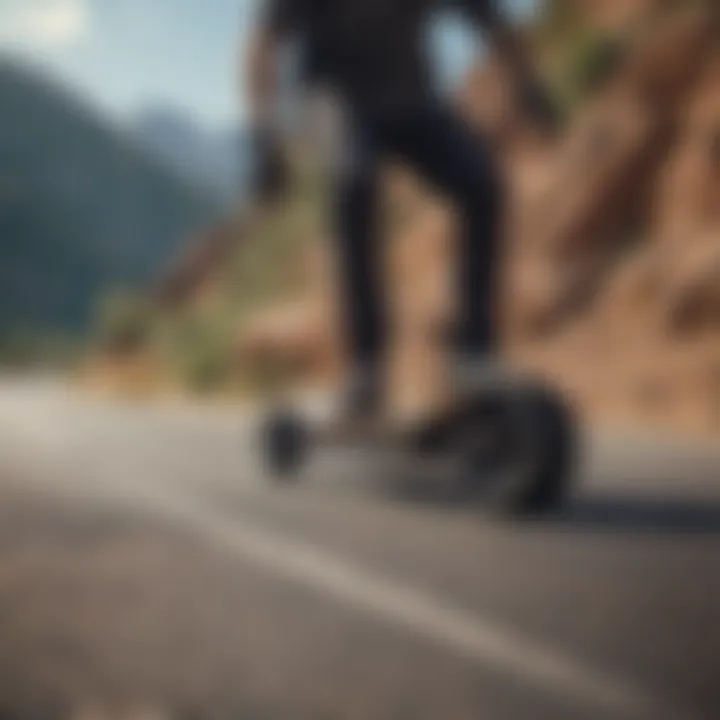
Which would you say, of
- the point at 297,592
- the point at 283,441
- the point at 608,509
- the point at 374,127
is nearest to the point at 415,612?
the point at 297,592

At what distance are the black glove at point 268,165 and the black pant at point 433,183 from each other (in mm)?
53

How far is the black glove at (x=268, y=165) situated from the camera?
101 cm

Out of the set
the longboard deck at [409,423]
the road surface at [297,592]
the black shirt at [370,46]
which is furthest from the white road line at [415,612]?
the black shirt at [370,46]

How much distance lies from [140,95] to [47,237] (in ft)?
0.49

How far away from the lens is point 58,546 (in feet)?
3.24

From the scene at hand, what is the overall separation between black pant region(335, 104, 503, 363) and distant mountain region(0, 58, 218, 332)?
13 centimetres

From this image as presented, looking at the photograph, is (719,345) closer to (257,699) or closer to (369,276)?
(369,276)

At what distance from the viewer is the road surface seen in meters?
0.89

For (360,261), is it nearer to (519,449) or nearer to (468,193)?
(468,193)

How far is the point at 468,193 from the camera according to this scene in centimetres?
103

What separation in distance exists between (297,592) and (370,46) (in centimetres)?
49

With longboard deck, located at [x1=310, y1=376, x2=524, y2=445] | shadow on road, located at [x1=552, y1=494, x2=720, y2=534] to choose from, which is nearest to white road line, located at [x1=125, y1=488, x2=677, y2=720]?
longboard deck, located at [x1=310, y1=376, x2=524, y2=445]

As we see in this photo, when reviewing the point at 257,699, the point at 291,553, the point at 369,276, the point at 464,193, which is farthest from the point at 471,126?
the point at 257,699

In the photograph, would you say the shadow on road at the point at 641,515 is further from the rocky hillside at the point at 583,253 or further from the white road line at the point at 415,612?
the white road line at the point at 415,612
